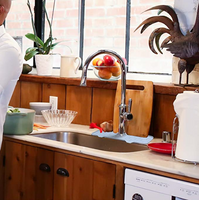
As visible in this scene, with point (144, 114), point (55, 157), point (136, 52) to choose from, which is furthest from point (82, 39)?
point (55, 157)

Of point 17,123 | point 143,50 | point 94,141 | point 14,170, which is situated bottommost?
point 14,170

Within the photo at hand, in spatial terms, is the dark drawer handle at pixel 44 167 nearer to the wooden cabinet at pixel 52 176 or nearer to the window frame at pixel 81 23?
Result: the wooden cabinet at pixel 52 176

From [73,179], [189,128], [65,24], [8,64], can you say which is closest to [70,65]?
[65,24]

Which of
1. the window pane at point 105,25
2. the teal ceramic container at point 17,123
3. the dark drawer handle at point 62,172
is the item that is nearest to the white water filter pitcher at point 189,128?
the dark drawer handle at point 62,172

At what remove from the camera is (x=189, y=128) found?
1614 millimetres

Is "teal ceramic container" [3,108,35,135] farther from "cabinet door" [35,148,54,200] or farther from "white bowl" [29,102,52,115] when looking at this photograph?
Result: "white bowl" [29,102,52,115]

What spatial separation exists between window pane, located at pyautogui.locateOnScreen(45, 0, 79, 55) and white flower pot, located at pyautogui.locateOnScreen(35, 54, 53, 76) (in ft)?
0.67

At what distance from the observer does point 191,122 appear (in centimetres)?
161

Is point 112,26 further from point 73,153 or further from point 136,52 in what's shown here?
point 73,153

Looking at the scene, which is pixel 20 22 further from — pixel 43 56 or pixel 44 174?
pixel 44 174

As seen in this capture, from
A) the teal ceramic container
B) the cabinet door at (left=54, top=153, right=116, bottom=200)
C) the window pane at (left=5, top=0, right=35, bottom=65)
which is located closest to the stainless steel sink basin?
the teal ceramic container

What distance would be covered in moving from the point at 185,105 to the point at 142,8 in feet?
3.58

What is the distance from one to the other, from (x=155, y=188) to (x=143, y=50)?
3.85 ft

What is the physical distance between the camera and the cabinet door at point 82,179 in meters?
1.75
